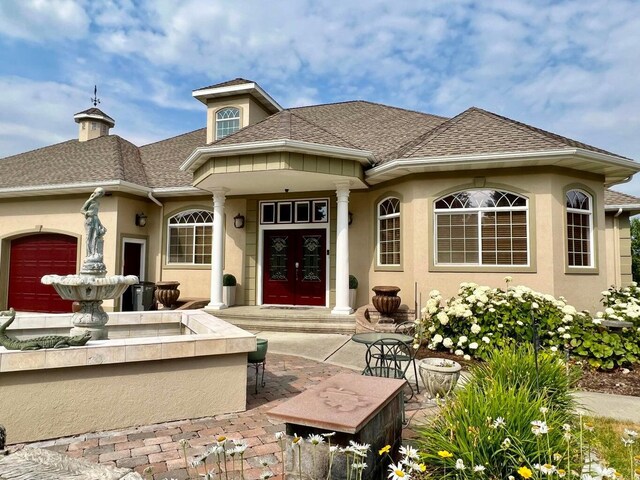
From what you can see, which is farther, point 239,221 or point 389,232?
point 239,221

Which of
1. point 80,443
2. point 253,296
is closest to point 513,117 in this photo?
point 253,296

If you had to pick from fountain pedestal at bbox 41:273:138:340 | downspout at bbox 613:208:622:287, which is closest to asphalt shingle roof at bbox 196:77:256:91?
fountain pedestal at bbox 41:273:138:340

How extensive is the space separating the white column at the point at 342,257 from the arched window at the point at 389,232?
4.02ft

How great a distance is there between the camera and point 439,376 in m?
4.35

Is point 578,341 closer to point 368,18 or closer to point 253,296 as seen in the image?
point 368,18

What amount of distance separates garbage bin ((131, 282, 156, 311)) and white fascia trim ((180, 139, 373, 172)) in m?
4.63

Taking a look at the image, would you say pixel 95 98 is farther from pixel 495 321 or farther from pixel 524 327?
pixel 524 327

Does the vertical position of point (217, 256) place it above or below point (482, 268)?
above

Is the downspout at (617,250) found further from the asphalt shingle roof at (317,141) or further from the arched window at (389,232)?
the arched window at (389,232)

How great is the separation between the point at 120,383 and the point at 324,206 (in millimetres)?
7918

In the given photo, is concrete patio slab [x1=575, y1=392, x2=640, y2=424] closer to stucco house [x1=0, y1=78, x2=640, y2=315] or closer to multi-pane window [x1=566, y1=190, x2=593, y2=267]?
stucco house [x1=0, y1=78, x2=640, y2=315]

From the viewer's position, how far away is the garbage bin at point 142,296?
1121 cm

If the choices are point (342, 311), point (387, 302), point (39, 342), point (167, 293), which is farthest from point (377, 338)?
point (167, 293)

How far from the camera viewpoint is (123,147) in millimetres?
13727
